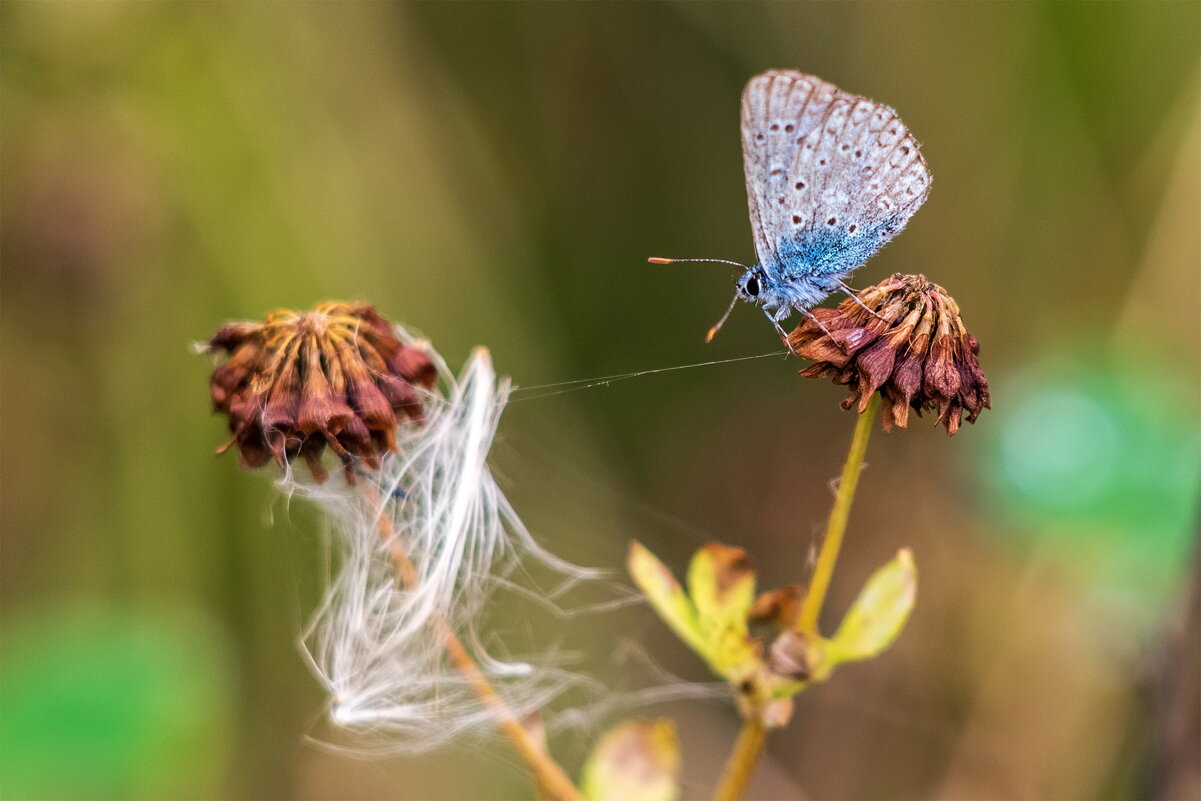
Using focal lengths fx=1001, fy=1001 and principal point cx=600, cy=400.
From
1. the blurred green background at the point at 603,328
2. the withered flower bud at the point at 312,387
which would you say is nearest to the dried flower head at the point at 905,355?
the withered flower bud at the point at 312,387

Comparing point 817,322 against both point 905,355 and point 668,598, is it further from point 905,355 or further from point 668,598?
point 668,598

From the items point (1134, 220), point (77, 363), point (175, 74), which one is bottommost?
point (77, 363)

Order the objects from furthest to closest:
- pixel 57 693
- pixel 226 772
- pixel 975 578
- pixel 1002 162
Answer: pixel 1002 162 < pixel 975 578 < pixel 226 772 < pixel 57 693

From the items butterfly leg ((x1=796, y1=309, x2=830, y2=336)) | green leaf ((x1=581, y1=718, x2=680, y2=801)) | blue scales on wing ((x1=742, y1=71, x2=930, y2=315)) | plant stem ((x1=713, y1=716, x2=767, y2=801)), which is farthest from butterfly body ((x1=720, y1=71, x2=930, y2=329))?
green leaf ((x1=581, y1=718, x2=680, y2=801))

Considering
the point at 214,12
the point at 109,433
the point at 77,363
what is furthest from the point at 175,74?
the point at 109,433

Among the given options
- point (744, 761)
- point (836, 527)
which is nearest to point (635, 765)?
point (744, 761)

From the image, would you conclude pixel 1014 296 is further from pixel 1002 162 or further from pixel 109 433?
pixel 109 433

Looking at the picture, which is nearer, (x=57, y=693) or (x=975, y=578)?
(x=57, y=693)
